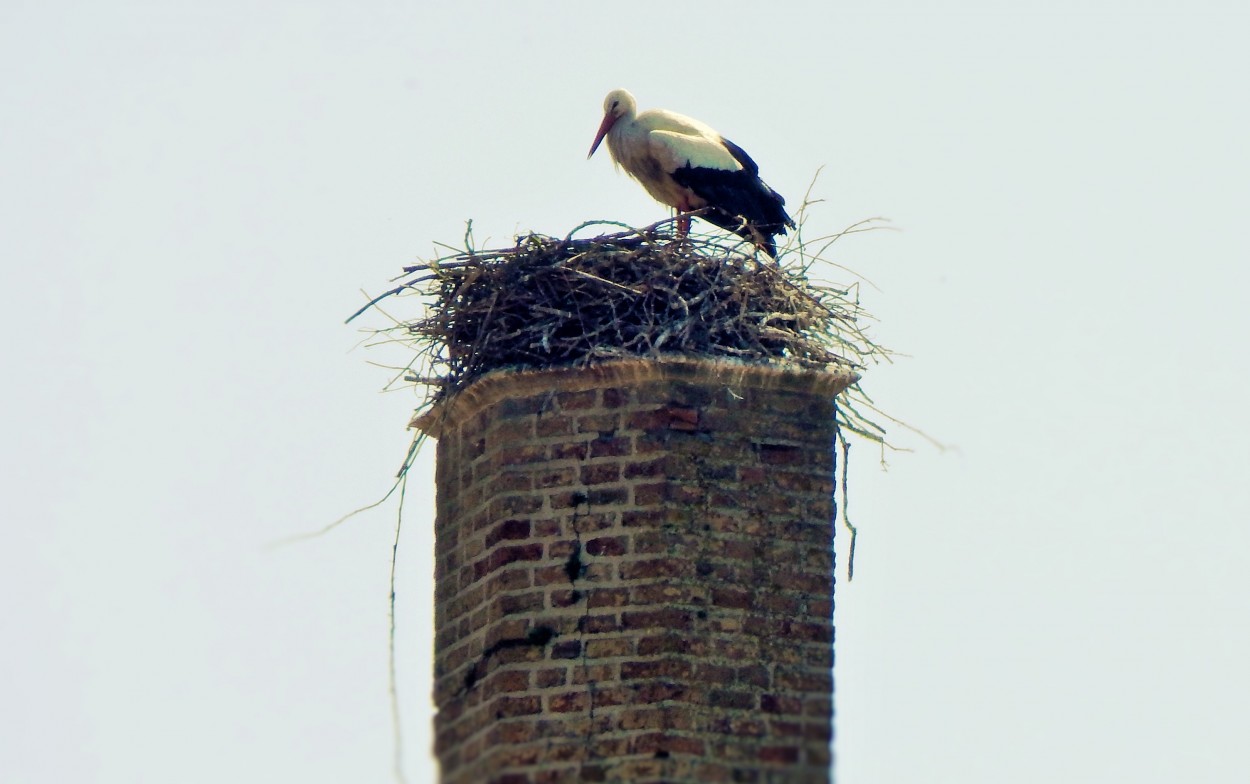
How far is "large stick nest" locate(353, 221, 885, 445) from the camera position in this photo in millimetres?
8992

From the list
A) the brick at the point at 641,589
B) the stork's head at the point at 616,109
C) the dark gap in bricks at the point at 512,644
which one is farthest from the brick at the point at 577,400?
the stork's head at the point at 616,109

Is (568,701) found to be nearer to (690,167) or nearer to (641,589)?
(641,589)

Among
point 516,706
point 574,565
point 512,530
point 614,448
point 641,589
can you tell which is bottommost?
point 516,706

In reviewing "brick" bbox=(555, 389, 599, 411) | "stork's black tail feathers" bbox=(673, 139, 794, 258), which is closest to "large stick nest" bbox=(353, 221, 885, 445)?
"brick" bbox=(555, 389, 599, 411)

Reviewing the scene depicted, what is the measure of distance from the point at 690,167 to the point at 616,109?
701 mm

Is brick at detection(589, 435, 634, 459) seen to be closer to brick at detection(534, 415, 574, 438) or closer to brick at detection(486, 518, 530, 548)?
brick at detection(534, 415, 574, 438)

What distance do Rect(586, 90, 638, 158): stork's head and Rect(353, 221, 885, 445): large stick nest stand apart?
2.95 metres

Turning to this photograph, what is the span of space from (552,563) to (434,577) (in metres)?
0.77

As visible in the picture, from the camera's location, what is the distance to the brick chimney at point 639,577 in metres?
7.96

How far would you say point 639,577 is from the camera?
26.9 feet

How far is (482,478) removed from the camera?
344 inches

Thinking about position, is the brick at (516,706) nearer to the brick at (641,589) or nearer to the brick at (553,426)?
the brick at (641,589)

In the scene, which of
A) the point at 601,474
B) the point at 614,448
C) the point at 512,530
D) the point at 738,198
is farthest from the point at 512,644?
the point at 738,198

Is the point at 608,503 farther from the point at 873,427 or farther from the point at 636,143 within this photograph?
the point at 636,143
